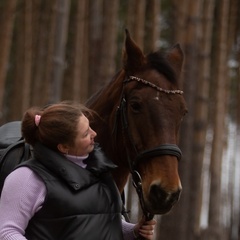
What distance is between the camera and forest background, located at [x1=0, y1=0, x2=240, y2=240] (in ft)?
32.3

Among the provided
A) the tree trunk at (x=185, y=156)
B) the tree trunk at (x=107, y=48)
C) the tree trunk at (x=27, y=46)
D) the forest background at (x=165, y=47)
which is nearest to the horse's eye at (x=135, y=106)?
the forest background at (x=165, y=47)

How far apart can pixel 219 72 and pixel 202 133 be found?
5.13 m

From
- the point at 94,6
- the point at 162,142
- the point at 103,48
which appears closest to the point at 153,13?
the point at 94,6

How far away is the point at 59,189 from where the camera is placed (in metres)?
3.03

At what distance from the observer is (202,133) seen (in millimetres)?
12398

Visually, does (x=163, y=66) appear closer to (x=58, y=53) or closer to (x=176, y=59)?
(x=176, y=59)

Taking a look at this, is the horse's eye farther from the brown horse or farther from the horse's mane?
the horse's mane

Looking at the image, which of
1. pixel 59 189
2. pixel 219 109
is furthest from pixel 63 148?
pixel 219 109

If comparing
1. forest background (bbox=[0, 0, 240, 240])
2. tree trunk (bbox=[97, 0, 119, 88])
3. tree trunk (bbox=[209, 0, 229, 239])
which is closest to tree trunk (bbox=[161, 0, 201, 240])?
forest background (bbox=[0, 0, 240, 240])

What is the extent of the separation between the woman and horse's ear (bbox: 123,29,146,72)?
2.24ft

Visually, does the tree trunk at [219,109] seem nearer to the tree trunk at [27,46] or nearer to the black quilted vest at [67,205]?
the tree trunk at [27,46]

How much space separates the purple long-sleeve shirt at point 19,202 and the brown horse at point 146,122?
573 millimetres

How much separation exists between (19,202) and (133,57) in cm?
119

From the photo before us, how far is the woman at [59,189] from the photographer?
9.72ft
